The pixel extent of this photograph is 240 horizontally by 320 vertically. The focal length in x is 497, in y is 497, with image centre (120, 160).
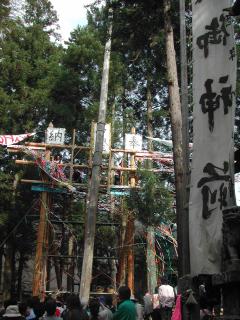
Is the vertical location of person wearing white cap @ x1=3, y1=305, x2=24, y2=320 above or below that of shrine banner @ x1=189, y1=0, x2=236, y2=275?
below

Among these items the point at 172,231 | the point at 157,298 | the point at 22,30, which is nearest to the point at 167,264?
the point at 172,231

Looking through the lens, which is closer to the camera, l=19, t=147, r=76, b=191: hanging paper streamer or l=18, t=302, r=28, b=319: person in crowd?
l=18, t=302, r=28, b=319: person in crowd

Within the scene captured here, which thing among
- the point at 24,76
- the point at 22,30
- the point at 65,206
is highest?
the point at 22,30

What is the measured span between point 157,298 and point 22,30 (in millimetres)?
17939

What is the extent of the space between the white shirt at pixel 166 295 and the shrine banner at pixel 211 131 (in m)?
4.75

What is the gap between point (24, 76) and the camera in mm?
24938

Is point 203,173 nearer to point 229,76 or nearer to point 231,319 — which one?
point 229,76

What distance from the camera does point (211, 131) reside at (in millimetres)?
6984

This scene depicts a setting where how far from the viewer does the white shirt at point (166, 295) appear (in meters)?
11.2

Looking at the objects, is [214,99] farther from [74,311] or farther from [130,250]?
[130,250]

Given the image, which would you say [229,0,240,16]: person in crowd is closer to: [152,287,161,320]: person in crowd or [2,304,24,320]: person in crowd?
[2,304,24,320]: person in crowd

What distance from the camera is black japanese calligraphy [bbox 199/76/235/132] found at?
709 centimetres

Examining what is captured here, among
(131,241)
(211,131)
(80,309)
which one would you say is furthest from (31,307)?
(131,241)

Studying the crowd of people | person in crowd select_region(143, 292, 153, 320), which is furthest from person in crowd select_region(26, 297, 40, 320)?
person in crowd select_region(143, 292, 153, 320)
